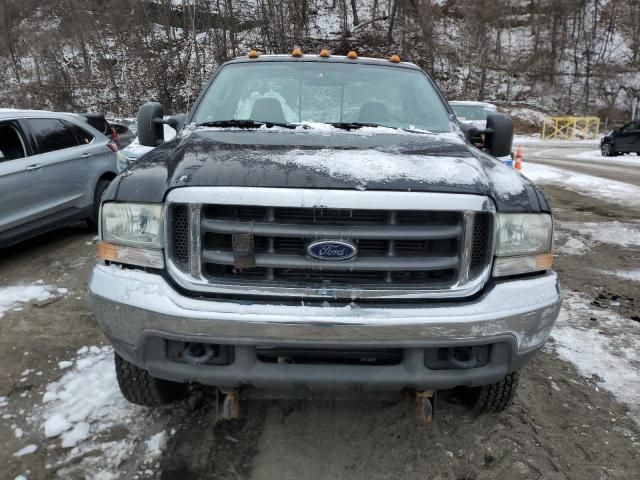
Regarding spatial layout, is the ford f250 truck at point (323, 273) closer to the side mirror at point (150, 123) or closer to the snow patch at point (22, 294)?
the side mirror at point (150, 123)

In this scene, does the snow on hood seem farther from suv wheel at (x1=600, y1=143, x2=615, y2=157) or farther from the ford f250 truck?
suv wheel at (x1=600, y1=143, x2=615, y2=157)

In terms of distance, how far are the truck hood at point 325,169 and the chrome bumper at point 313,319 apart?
412 mm

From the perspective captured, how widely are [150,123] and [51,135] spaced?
3.39 m

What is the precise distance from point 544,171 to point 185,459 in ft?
46.2

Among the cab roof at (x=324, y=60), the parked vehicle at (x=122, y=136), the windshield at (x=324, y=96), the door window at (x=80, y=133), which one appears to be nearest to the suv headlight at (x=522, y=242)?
the windshield at (x=324, y=96)

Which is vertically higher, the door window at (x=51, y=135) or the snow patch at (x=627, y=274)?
the door window at (x=51, y=135)

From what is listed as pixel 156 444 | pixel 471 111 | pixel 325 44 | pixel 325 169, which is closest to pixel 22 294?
pixel 156 444

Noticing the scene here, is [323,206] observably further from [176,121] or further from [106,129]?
[106,129]

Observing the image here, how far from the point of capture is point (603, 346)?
3684mm

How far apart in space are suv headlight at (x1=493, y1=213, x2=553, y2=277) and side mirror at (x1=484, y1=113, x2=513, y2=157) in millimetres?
1304

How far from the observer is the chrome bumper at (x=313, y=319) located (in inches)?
78.8

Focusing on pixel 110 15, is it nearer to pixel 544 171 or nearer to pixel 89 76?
pixel 89 76

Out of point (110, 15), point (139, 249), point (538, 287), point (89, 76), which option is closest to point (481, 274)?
point (538, 287)

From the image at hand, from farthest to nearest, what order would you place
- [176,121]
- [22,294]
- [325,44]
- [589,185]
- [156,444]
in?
[325,44], [589,185], [22,294], [176,121], [156,444]
